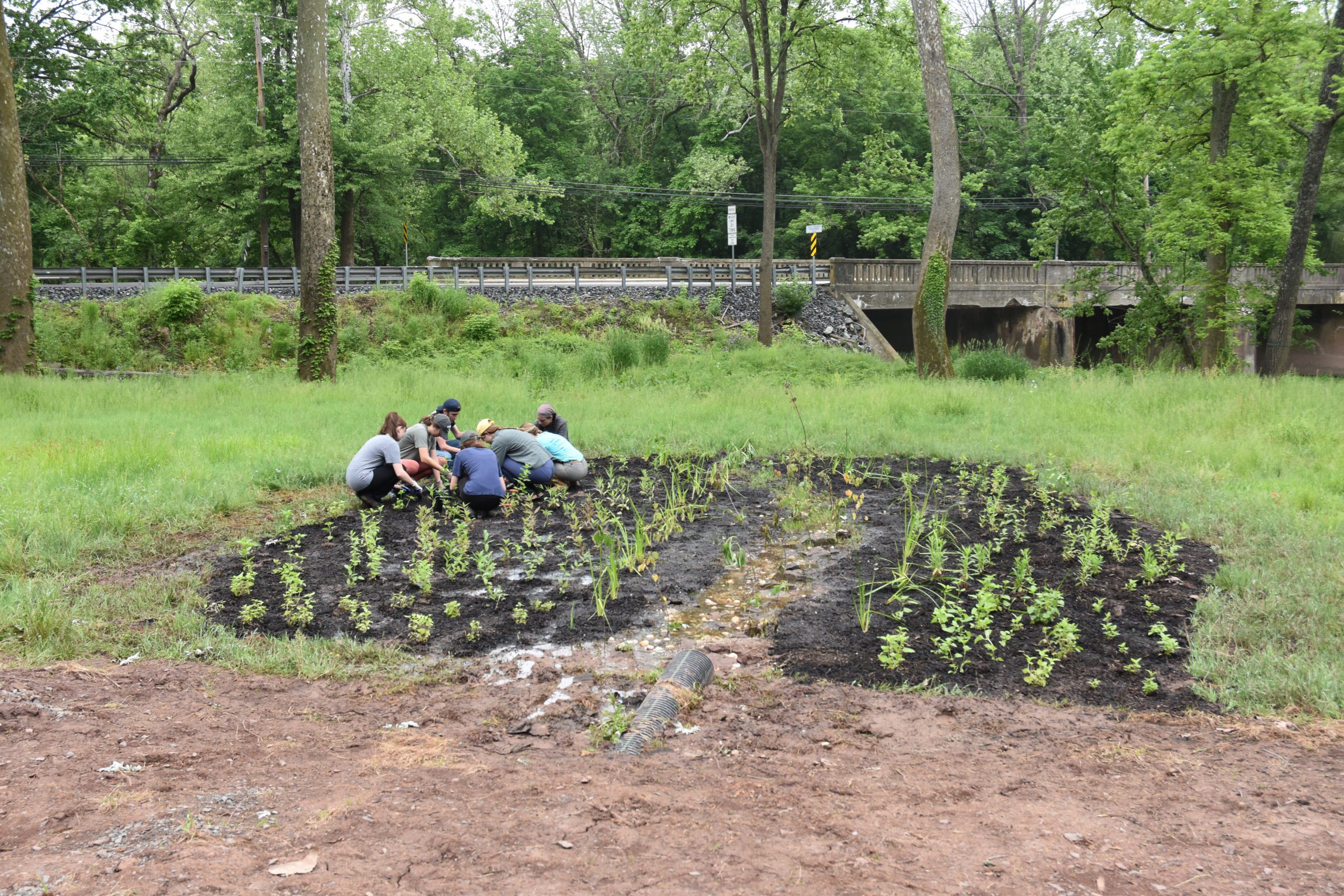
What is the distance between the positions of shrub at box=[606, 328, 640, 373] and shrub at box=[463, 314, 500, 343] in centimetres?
527

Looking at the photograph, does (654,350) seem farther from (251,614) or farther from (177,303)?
(251,614)

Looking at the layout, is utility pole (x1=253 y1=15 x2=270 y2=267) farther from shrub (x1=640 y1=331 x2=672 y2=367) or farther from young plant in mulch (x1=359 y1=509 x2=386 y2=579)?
young plant in mulch (x1=359 y1=509 x2=386 y2=579)

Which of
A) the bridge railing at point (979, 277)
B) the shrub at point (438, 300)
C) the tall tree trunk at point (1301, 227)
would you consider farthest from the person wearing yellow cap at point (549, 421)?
the bridge railing at point (979, 277)

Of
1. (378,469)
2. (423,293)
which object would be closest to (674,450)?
(378,469)

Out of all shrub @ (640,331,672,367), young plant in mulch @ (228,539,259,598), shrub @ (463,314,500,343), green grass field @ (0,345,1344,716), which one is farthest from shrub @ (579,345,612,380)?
young plant in mulch @ (228,539,259,598)

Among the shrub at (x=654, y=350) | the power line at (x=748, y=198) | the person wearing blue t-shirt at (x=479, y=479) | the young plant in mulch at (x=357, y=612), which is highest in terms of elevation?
the power line at (x=748, y=198)

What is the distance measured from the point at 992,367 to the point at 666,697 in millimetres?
17271

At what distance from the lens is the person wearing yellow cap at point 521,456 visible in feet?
35.0

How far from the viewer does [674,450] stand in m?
13.0

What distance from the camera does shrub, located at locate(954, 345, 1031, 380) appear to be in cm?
2067

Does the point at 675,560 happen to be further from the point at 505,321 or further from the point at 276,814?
the point at 505,321

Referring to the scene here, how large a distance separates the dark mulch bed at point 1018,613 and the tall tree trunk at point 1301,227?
13752 millimetres

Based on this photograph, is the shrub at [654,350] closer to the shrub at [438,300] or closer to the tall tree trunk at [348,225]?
the shrub at [438,300]

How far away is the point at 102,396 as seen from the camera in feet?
53.4
